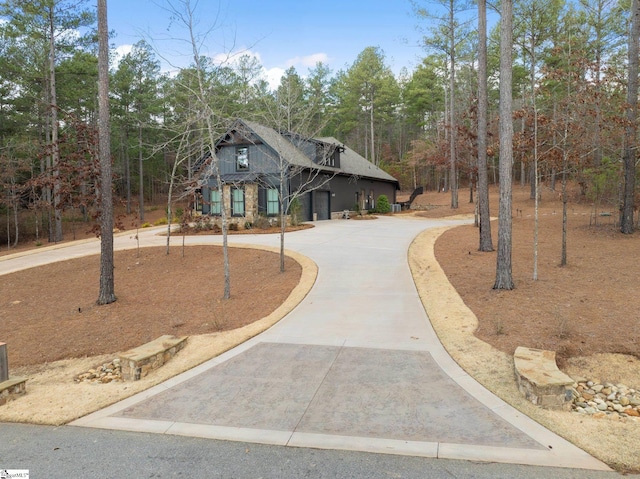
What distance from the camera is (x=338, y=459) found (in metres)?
3.38

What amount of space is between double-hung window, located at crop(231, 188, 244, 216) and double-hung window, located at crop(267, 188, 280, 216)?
1684 millimetres

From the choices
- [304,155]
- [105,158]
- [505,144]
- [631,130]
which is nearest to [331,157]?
[304,155]

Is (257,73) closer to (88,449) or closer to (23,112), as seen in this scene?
(88,449)

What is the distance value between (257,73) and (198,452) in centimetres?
1399

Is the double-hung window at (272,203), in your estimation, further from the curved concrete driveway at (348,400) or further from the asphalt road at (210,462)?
the asphalt road at (210,462)

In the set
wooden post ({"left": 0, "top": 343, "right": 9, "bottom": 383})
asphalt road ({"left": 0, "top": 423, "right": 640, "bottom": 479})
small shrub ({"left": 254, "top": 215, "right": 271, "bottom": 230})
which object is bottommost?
asphalt road ({"left": 0, "top": 423, "right": 640, "bottom": 479})

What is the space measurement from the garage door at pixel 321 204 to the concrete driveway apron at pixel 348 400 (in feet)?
58.9

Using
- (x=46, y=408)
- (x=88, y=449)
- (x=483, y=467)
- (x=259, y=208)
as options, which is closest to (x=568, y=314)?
(x=483, y=467)

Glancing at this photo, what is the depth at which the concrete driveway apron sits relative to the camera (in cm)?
362

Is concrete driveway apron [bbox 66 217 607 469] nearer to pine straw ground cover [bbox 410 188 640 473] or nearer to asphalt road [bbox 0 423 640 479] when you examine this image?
asphalt road [bbox 0 423 640 479]

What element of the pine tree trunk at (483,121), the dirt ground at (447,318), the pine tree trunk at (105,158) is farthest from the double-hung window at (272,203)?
the pine tree trunk at (105,158)

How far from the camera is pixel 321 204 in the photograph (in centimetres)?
2572

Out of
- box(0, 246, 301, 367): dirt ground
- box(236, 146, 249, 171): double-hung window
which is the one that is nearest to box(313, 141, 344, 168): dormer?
box(236, 146, 249, 171): double-hung window

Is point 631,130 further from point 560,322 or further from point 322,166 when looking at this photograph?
point 322,166
